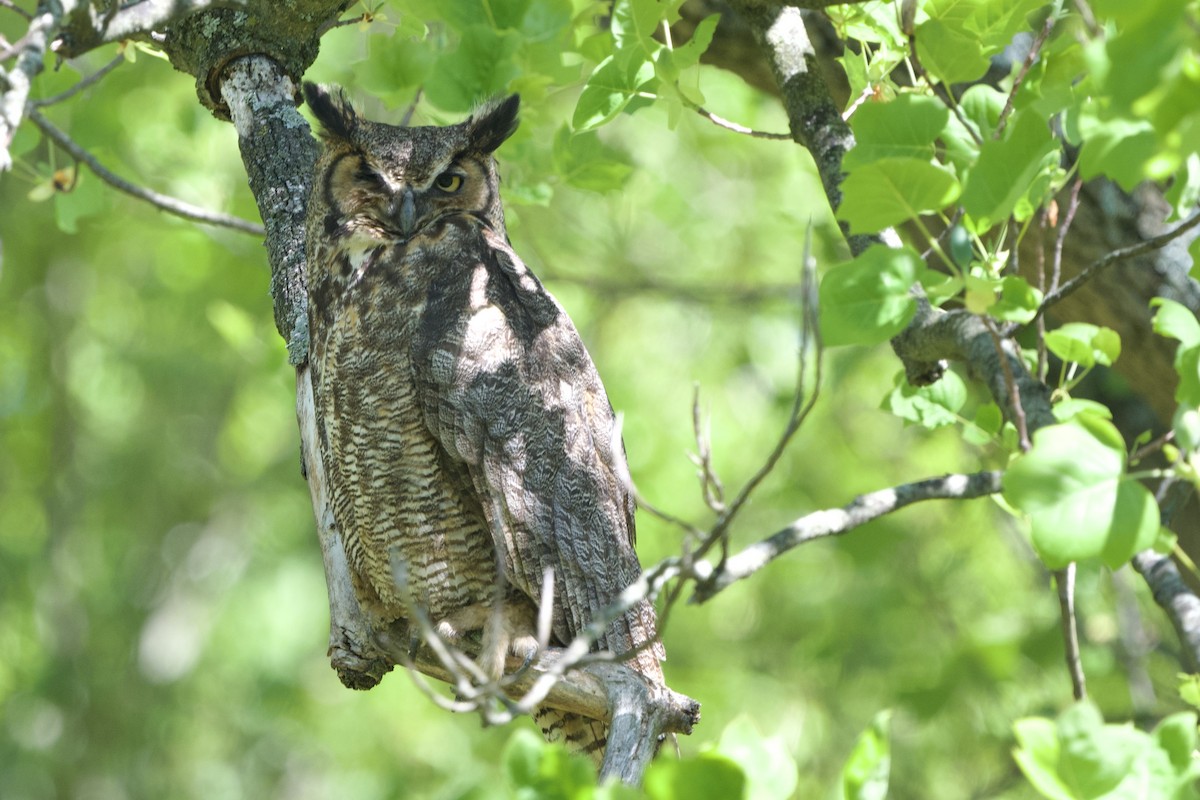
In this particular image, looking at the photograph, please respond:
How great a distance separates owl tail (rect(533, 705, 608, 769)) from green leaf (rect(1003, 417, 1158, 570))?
163 cm

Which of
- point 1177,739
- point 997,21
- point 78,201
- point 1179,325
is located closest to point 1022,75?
point 997,21

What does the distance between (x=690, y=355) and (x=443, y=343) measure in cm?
551

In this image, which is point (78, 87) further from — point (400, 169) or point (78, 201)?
point (78, 201)

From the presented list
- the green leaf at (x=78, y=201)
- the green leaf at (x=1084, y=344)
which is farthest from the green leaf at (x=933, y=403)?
the green leaf at (x=78, y=201)

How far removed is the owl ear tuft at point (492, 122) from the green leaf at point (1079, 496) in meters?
2.02

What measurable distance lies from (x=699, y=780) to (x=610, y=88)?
60.8 inches

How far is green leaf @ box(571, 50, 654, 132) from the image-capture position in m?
2.42

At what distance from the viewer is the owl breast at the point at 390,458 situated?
280cm

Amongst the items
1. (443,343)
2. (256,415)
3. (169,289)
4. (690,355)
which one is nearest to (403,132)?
(443,343)

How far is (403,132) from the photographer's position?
10.3 feet

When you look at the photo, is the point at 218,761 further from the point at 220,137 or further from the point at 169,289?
the point at 220,137

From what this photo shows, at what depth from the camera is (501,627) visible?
2.68 metres

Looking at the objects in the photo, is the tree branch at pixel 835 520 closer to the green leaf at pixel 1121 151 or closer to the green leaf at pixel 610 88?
the green leaf at pixel 1121 151

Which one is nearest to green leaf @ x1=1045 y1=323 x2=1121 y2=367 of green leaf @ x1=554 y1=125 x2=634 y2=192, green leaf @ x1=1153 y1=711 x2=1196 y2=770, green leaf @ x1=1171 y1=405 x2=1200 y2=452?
green leaf @ x1=1171 y1=405 x2=1200 y2=452
